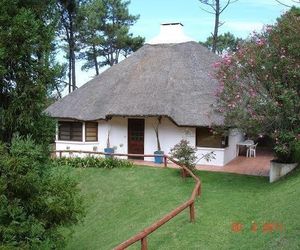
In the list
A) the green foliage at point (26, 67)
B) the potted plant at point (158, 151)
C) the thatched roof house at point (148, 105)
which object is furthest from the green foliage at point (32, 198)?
the potted plant at point (158, 151)

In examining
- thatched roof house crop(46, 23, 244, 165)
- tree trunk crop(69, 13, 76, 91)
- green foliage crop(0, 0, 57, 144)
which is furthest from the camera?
tree trunk crop(69, 13, 76, 91)

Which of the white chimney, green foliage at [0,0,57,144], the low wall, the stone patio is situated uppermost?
the white chimney

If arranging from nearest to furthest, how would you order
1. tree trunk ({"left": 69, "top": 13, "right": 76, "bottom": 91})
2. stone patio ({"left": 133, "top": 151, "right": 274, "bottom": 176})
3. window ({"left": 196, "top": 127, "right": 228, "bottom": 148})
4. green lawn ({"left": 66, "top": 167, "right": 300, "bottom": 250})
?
green lawn ({"left": 66, "top": 167, "right": 300, "bottom": 250}) < stone patio ({"left": 133, "top": 151, "right": 274, "bottom": 176}) < window ({"left": 196, "top": 127, "right": 228, "bottom": 148}) < tree trunk ({"left": 69, "top": 13, "right": 76, "bottom": 91})

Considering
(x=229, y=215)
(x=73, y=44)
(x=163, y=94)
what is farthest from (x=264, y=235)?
(x=73, y=44)

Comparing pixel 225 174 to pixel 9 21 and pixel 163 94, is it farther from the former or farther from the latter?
pixel 9 21

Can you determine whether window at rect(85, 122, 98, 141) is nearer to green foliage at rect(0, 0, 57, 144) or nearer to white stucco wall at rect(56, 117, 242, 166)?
white stucco wall at rect(56, 117, 242, 166)

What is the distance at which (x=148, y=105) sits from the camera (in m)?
20.7

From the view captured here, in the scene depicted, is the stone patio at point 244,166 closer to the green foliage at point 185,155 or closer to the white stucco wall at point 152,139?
the white stucco wall at point 152,139

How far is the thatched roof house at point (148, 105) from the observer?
20.4m

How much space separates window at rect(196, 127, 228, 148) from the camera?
2025 cm

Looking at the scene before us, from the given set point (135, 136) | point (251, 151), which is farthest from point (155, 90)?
point (251, 151)

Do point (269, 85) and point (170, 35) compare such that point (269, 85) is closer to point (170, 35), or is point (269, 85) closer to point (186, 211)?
point (186, 211)

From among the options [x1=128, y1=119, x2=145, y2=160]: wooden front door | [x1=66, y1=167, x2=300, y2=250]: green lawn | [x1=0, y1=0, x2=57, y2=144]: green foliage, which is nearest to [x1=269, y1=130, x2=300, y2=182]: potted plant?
[x1=66, y1=167, x2=300, y2=250]: green lawn

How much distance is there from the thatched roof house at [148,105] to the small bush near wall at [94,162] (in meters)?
2.41
